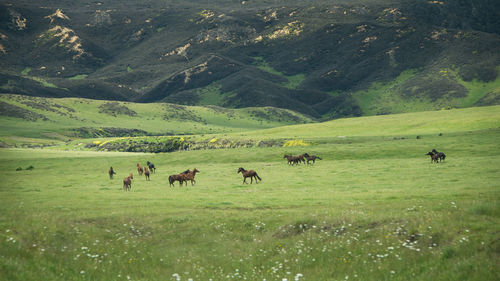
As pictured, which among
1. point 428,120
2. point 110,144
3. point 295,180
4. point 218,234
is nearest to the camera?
point 218,234

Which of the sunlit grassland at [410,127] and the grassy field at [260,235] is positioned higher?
the sunlit grassland at [410,127]

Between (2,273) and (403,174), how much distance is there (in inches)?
1393

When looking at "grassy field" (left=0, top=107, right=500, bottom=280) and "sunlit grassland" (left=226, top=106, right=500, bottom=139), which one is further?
"sunlit grassland" (left=226, top=106, right=500, bottom=139)

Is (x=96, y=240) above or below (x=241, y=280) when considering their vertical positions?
above

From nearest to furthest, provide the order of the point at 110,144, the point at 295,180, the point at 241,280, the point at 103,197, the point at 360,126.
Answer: the point at 241,280 → the point at 103,197 → the point at 295,180 → the point at 360,126 → the point at 110,144

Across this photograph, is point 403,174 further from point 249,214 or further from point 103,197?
point 103,197

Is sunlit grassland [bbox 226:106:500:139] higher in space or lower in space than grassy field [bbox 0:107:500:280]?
higher

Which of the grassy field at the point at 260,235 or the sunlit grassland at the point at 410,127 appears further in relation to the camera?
the sunlit grassland at the point at 410,127

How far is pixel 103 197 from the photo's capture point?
30406 millimetres

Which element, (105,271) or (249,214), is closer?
(105,271)

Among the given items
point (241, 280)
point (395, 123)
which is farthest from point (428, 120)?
point (241, 280)

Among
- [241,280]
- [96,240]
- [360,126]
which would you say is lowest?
[241,280]

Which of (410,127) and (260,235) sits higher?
(410,127)

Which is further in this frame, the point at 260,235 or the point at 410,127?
the point at 410,127
